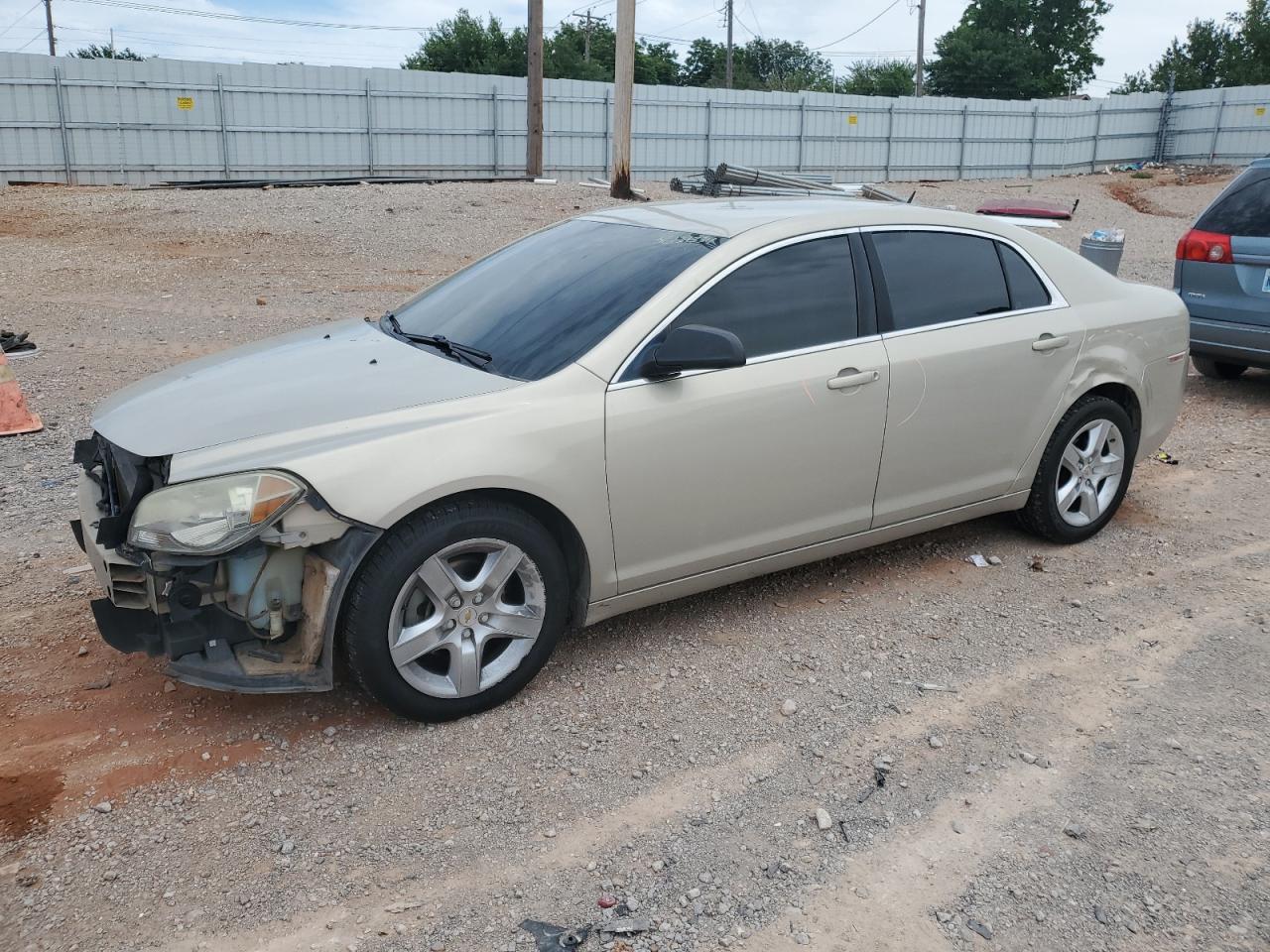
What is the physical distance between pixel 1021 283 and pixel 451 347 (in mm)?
2620

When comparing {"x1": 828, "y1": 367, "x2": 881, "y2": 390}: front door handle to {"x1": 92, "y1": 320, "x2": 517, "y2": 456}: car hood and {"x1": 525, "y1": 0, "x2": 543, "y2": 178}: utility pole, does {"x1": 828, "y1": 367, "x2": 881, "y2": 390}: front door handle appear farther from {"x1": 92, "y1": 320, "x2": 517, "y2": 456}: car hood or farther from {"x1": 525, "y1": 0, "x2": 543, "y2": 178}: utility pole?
{"x1": 525, "y1": 0, "x2": 543, "y2": 178}: utility pole

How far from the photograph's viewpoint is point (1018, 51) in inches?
2192

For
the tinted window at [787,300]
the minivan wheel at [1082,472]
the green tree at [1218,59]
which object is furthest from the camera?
the green tree at [1218,59]

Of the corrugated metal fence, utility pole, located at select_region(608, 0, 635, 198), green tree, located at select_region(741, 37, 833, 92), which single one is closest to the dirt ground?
utility pole, located at select_region(608, 0, 635, 198)

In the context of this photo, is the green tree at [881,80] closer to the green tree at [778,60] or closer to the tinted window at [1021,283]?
the green tree at [778,60]

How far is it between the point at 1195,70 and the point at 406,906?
67.5 m

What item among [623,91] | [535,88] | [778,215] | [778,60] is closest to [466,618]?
[778,215]

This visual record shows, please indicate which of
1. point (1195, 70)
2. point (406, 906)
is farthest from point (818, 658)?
point (1195, 70)

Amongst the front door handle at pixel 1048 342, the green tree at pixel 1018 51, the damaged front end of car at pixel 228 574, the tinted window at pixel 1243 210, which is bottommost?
the damaged front end of car at pixel 228 574

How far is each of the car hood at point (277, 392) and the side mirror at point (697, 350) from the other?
1.80 feet

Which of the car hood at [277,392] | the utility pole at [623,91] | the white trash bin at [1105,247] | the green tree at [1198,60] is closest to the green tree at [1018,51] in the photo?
the green tree at [1198,60]

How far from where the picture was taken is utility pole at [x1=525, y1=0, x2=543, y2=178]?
2297 centimetres

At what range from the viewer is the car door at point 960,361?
15.0 feet

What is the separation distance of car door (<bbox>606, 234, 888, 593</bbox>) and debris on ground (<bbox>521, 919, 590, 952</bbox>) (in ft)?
4.64
